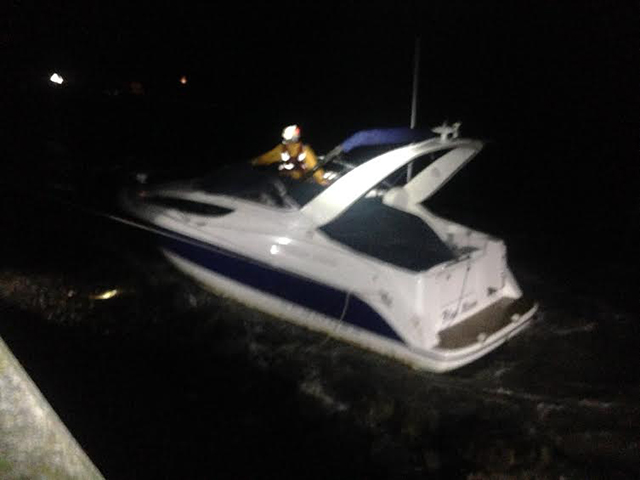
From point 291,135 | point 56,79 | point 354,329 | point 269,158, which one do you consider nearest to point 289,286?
point 354,329

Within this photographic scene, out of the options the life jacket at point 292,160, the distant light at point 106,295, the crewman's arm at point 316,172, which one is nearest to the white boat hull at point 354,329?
the distant light at point 106,295

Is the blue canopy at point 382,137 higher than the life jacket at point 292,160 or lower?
higher

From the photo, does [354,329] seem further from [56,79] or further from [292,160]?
[56,79]

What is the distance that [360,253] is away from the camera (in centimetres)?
455

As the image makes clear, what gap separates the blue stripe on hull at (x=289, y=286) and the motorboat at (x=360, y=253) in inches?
0.4

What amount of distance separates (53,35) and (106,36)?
6.88ft

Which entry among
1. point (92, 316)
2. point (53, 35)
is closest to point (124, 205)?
point (92, 316)

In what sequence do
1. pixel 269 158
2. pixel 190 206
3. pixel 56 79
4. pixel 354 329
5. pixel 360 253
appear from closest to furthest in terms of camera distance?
1. pixel 360 253
2. pixel 354 329
3. pixel 190 206
4. pixel 269 158
5. pixel 56 79

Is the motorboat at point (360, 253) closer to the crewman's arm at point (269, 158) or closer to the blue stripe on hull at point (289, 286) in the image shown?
the blue stripe on hull at point (289, 286)

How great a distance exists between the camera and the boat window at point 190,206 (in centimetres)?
535

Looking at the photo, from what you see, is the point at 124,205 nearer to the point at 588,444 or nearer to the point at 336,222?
the point at 336,222

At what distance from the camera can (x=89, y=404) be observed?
427 cm

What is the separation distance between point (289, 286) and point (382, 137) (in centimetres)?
149

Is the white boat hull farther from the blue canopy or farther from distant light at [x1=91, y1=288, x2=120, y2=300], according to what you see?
the blue canopy
